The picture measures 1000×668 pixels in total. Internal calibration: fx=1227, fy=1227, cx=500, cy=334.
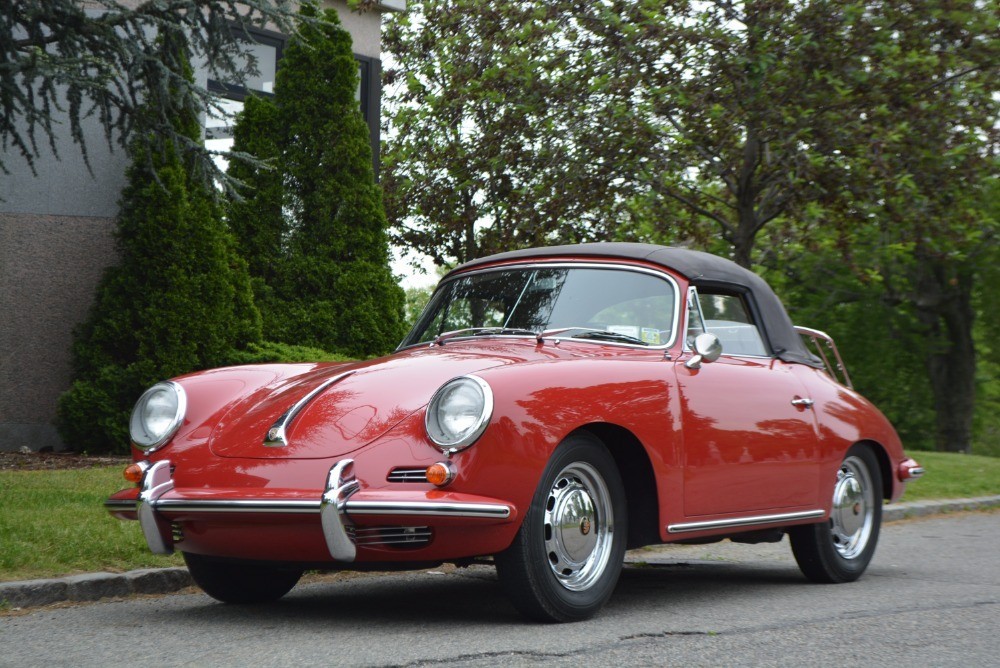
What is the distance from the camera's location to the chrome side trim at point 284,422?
5.00 m

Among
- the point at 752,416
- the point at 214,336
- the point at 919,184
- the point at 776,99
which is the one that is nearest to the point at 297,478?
the point at 752,416

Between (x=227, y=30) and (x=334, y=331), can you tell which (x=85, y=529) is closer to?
(x=227, y=30)

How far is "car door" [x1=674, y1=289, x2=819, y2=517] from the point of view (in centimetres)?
571

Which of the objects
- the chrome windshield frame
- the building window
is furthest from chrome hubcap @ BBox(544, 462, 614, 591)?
the building window

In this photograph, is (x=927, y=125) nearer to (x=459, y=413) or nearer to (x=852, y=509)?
(x=852, y=509)

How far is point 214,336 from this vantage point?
1221cm

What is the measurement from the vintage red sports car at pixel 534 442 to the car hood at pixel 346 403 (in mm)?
13

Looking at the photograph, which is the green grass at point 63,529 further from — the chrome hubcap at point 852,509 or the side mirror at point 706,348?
the chrome hubcap at point 852,509

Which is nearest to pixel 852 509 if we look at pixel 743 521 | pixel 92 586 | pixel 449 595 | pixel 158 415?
pixel 743 521

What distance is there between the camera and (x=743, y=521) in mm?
5977

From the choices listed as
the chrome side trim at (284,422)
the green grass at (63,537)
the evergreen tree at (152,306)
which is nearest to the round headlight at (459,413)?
the chrome side trim at (284,422)

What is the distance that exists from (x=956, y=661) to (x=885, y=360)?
26.6 m

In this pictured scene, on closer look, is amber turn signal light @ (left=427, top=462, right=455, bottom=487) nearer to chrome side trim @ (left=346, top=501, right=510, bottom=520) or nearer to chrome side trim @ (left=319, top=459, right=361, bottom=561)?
chrome side trim @ (left=346, top=501, right=510, bottom=520)

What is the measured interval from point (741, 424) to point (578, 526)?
4.35 feet
